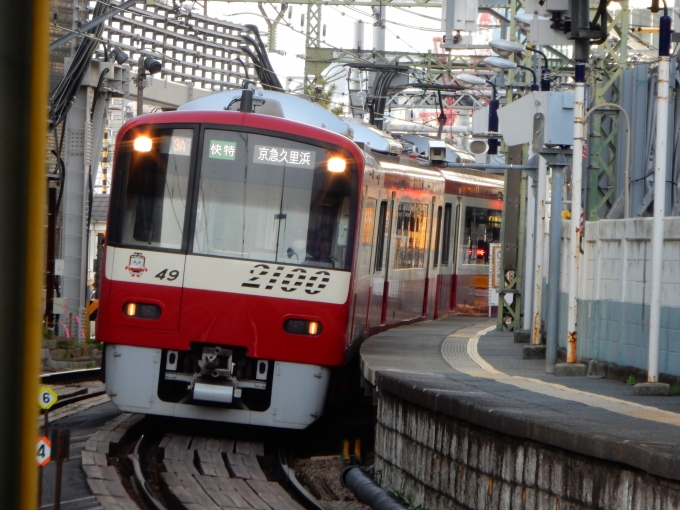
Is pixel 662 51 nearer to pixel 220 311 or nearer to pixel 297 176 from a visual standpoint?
pixel 297 176

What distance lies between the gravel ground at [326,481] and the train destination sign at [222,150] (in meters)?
3.01

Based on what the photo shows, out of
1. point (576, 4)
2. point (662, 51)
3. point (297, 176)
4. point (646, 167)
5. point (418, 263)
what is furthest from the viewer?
point (418, 263)

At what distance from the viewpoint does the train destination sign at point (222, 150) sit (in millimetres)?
10500

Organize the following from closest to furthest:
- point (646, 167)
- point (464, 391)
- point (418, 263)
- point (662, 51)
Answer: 1. point (464, 391)
2. point (662, 51)
3. point (646, 167)
4. point (418, 263)

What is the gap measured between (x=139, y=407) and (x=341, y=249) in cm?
234

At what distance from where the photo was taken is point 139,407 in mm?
10266

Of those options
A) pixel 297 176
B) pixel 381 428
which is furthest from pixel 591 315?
pixel 297 176

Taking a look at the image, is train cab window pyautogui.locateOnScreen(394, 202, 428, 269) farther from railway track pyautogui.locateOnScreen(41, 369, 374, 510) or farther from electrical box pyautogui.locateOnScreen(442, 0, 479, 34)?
electrical box pyautogui.locateOnScreen(442, 0, 479, 34)

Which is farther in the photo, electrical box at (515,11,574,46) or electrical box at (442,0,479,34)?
electrical box at (442,0,479,34)

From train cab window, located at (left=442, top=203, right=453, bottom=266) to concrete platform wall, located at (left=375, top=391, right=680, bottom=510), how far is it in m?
7.37

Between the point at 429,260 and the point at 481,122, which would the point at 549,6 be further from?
the point at 429,260

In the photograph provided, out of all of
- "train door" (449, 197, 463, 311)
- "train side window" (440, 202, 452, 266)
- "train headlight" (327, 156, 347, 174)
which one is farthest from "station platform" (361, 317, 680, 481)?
"train door" (449, 197, 463, 311)

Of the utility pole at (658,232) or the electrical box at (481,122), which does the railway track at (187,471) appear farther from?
the electrical box at (481,122)

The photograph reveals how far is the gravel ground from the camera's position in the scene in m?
9.19
